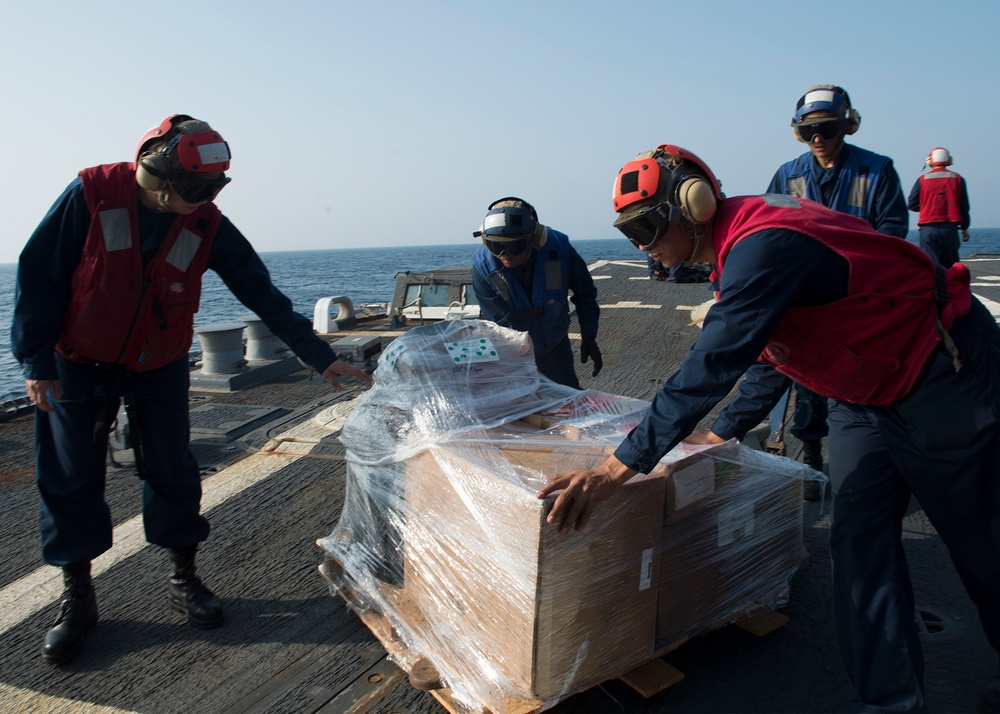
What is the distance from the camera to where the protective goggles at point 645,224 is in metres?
2.08

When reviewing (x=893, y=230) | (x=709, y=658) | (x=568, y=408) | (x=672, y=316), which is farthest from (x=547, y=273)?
(x=672, y=316)

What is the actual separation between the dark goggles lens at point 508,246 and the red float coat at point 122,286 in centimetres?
151

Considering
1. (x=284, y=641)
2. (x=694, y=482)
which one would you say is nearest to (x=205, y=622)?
(x=284, y=641)

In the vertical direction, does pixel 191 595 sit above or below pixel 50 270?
below

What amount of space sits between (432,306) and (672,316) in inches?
140

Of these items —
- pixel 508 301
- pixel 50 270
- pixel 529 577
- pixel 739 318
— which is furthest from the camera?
pixel 508 301

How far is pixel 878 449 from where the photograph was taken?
2129 mm

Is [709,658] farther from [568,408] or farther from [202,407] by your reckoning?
[202,407]

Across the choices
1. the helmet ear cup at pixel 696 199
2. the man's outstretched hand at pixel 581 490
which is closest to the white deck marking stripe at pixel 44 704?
the man's outstretched hand at pixel 581 490

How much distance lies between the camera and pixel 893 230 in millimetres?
3574

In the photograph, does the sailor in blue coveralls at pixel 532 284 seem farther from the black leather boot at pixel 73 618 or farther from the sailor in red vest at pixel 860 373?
the black leather boot at pixel 73 618

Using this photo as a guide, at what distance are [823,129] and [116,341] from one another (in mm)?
3399

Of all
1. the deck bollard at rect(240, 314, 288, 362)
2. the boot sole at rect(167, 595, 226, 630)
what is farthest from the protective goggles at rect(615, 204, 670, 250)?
the deck bollard at rect(240, 314, 288, 362)

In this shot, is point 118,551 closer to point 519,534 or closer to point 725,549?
point 519,534
